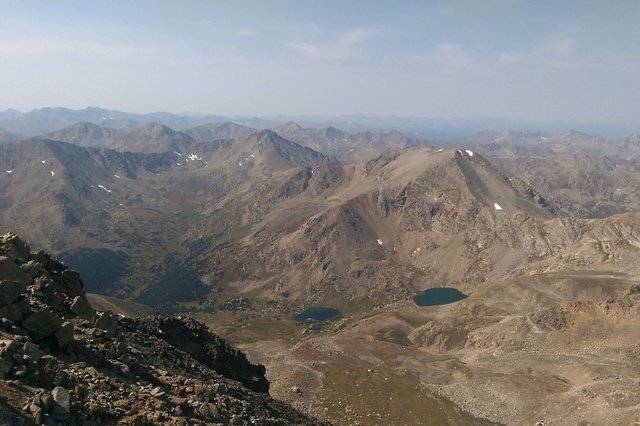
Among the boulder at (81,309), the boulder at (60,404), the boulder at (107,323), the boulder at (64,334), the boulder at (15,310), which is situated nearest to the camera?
the boulder at (60,404)

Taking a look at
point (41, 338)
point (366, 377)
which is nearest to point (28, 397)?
point (41, 338)

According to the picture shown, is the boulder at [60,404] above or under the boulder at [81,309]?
above

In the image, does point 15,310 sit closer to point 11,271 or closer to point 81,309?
point 11,271

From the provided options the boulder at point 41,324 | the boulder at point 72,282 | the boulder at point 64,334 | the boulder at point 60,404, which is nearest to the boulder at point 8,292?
the boulder at point 41,324

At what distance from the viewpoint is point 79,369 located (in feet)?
105

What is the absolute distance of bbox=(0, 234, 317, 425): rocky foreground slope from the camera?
2636 centimetres

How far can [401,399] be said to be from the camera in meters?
106

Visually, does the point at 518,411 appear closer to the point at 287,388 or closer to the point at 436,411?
the point at 436,411

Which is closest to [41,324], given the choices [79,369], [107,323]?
[79,369]

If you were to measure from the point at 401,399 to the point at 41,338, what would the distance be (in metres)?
88.7

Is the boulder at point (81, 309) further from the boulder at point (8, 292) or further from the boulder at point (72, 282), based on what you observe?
the boulder at point (8, 292)

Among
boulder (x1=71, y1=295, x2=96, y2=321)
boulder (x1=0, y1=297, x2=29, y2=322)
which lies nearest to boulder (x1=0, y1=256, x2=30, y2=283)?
boulder (x1=71, y1=295, x2=96, y2=321)

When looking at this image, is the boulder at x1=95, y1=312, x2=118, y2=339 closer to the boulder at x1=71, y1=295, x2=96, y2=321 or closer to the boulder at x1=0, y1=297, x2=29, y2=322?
the boulder at x1=71, y1=295, x2=96, y2=321

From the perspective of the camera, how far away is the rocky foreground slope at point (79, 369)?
86.5 ft
